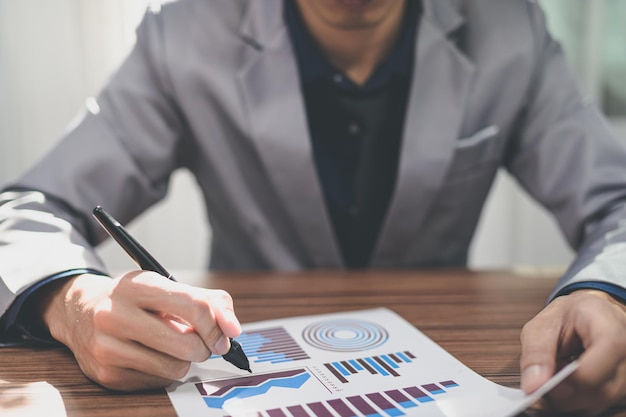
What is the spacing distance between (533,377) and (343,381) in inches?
6.0

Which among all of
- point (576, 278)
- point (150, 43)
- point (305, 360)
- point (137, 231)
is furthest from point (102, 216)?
point (137, 231)

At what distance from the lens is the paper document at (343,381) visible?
1.44 ft

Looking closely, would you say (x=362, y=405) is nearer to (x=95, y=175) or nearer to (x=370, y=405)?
(x=370, y=405)

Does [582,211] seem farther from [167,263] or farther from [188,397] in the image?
[167,263]

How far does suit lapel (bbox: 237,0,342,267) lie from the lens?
96 cm

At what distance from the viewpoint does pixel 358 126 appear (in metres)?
1.05

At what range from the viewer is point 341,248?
1.08m

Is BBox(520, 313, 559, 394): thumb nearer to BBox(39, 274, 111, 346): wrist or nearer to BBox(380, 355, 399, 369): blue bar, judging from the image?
BBox(380, 355, 399, 369): blue bar

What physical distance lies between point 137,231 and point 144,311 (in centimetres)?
169

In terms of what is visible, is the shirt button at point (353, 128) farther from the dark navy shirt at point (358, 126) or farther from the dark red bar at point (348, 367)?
the dark red bar at point (348, 367)

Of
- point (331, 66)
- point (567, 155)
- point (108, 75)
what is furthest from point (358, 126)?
point (108, 75)

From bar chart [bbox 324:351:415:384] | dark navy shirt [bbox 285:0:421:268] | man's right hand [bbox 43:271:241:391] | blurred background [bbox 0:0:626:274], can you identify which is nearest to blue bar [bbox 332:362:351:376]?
bar chart [bbox 324:351:415:384]

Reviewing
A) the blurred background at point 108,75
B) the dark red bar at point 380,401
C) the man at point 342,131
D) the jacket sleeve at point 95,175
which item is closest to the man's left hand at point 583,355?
the dark red bar at point 380,401

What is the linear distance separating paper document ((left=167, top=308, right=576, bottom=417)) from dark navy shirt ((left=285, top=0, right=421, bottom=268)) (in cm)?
45
